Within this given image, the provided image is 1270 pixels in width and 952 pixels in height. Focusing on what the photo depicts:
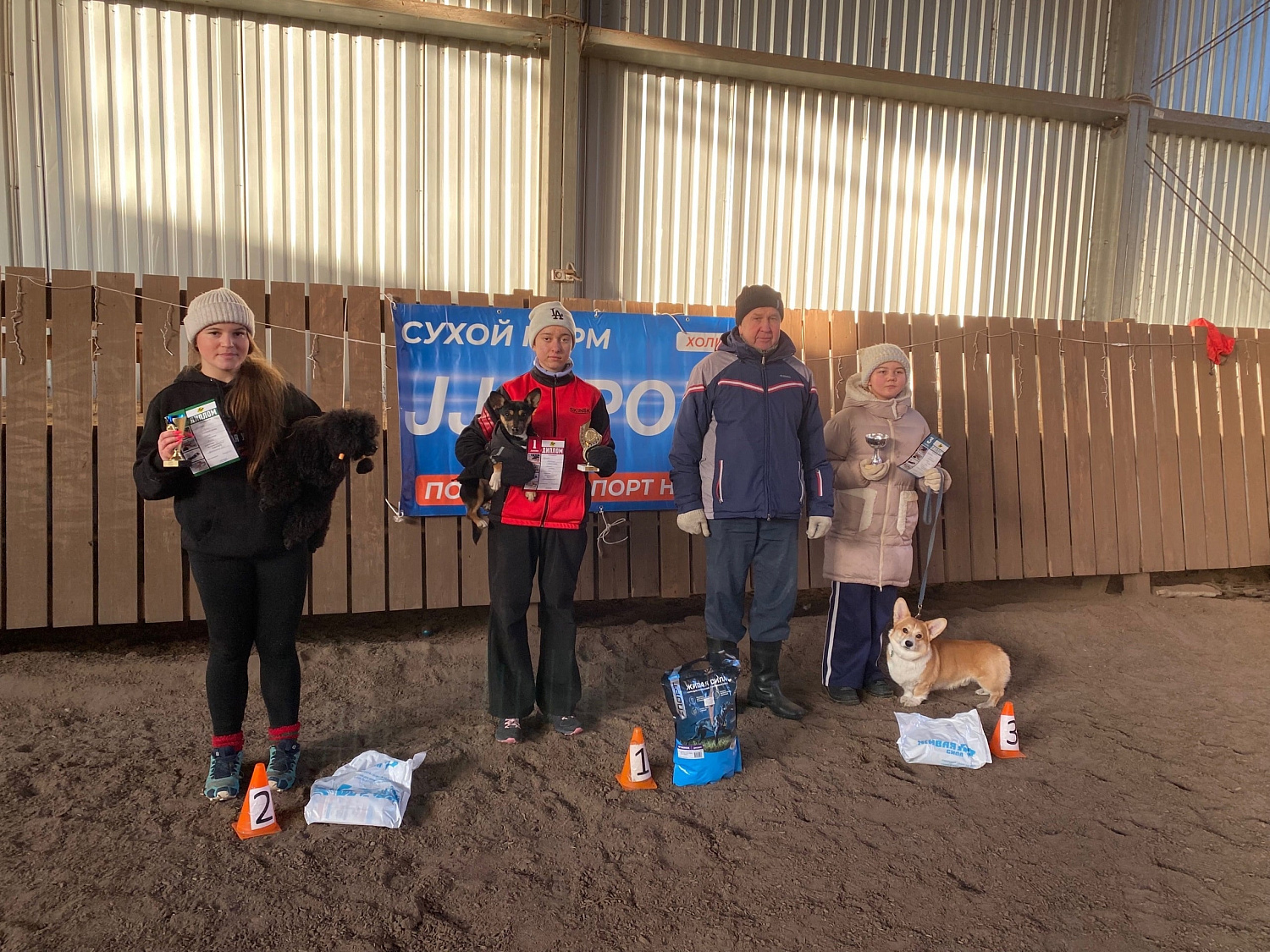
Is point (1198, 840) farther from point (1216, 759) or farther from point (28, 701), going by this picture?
point (28, 701)

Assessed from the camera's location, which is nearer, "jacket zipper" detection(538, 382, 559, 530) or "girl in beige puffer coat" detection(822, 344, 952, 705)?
"jacket zipper" detection(538, 382, 559, 530)

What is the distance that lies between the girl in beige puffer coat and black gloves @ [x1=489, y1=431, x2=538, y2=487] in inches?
70.1

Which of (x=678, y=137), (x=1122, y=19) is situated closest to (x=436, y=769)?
(x=678, y=137)

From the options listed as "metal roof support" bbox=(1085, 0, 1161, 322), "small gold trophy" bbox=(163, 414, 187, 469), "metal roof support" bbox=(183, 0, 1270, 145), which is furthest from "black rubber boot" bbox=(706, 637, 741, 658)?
"metal roof support" bbox=(1085, 0, 1161, 322)

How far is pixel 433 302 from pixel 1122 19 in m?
7.81

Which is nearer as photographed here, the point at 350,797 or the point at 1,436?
the point at 350,797

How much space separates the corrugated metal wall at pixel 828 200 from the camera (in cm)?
676

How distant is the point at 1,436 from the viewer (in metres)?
4.06

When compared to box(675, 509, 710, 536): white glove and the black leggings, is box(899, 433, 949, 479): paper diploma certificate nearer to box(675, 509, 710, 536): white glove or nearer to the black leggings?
box(675, 509, 710, 536): white glove

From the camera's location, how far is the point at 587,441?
11.0 feet

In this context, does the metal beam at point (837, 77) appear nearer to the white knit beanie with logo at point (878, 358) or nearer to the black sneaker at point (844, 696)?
the white knit beanie with logo at point (878, 358)

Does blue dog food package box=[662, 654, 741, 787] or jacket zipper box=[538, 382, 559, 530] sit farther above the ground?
jacket zipper box=[538, 382, 559, 530]

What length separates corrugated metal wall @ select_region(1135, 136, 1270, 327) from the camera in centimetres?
808

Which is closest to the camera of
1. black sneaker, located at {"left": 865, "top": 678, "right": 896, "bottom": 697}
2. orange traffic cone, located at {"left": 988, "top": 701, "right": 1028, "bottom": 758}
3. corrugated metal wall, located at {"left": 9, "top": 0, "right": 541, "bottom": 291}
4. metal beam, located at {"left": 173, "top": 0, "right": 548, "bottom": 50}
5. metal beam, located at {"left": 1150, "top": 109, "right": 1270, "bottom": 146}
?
orange traffic cone, located at {"left": 988, "top": 701, "right": 1028, "bottom": 758}
